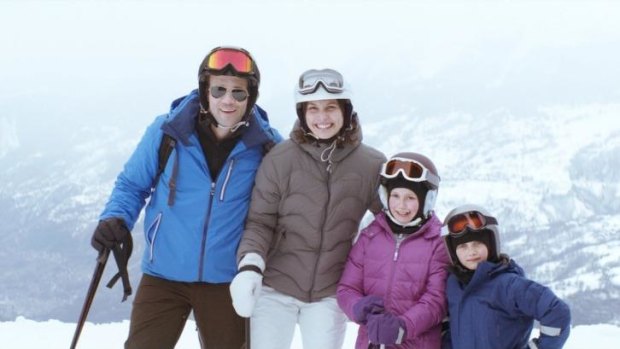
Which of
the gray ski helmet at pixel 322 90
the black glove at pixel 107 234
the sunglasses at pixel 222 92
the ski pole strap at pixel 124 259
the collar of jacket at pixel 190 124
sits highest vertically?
the gray ski helmet at pixel 322 90

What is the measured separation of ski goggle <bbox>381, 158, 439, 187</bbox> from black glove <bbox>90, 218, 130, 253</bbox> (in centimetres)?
199

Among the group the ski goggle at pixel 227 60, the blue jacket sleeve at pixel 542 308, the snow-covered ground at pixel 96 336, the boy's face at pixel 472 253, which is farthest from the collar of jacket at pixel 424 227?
the snow-covered ground at pixel 96 336

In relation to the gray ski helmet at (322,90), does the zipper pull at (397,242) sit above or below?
below

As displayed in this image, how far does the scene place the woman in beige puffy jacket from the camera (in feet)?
14.4

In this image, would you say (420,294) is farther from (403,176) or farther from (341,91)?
(341,91)

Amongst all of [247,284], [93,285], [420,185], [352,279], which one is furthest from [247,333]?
[420,185]

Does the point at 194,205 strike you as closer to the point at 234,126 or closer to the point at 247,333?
the point at 234,126

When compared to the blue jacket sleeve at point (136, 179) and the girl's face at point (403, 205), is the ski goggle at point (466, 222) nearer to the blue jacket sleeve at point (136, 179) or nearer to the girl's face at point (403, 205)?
the girl's face at point (403, 205)

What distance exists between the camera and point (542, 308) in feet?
12.1

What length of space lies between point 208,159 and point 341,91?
1.12 m

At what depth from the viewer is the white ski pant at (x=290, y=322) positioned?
4.40m

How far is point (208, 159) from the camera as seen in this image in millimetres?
4496

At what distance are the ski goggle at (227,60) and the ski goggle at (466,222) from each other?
6.16ft

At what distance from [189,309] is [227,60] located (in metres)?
1.91
